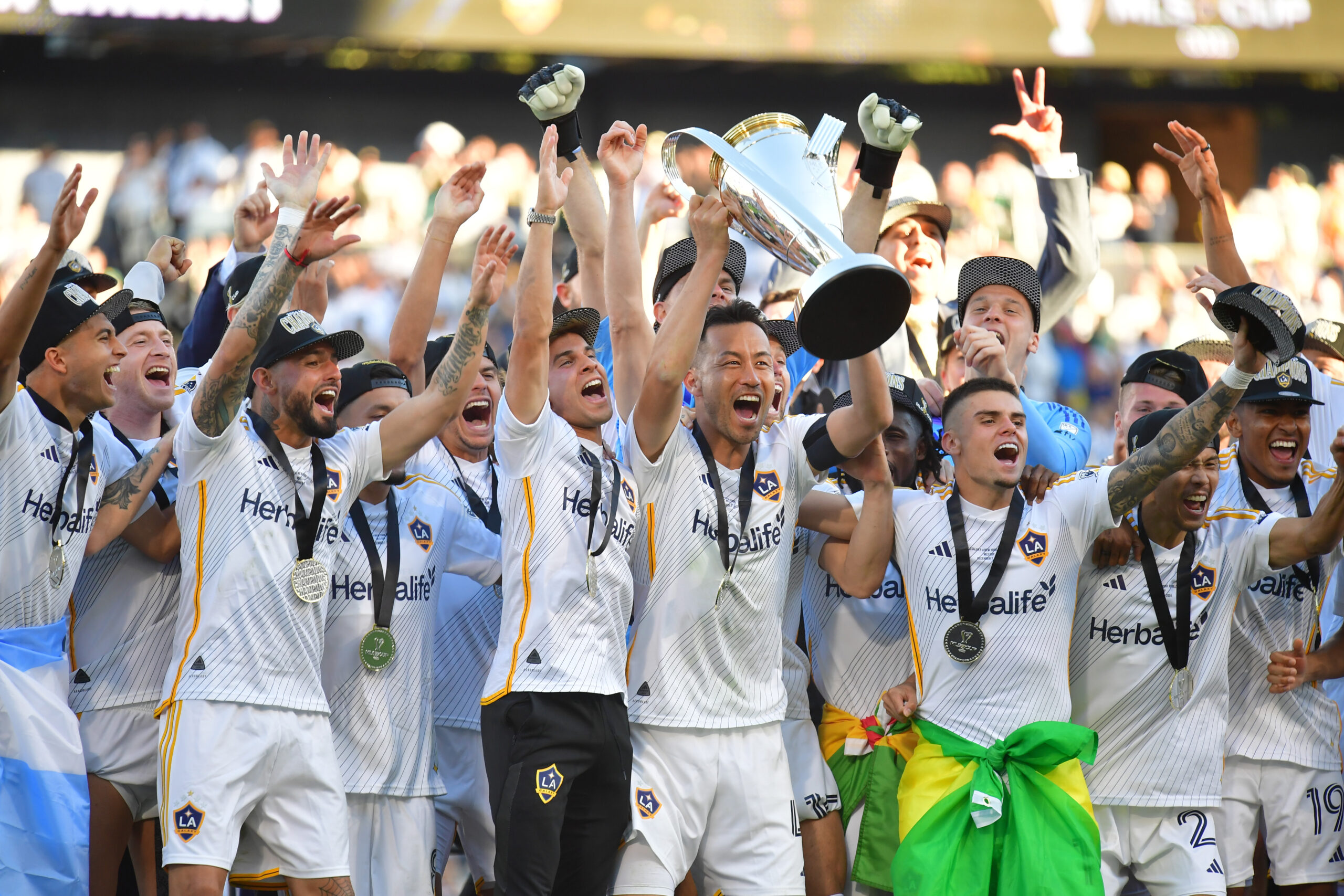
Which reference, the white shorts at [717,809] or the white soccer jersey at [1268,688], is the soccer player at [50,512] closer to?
the white shorts at [717,809]

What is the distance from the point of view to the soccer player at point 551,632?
439 centimetres

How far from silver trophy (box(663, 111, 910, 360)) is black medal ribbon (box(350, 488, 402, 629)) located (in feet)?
5.49

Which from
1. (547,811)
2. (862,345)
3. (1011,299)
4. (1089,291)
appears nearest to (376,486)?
(547,811)

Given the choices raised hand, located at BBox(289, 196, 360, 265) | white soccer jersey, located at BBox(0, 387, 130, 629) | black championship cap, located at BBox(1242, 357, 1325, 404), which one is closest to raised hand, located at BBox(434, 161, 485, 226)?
raised hand, located at BBox(289, 196, 360, 265)

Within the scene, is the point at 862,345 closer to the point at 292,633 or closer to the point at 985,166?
the point at 292,633

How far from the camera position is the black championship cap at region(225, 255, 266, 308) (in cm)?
553

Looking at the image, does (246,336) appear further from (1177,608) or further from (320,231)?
(1177,608)

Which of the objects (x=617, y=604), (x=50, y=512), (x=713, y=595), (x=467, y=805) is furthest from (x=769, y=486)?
(x=50, y=512)

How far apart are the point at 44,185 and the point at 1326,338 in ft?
39.8

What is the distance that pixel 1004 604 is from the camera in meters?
4.98

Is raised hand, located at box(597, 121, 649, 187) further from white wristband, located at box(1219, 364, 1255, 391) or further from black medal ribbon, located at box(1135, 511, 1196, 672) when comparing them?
black medal ribbon, located at box(1135, 511, 1196, 672)

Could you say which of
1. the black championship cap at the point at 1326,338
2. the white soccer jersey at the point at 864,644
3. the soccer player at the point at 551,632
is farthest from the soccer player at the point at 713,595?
the black championship cap at the point at 1326,338

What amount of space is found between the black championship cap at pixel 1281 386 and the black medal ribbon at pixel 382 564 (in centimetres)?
328

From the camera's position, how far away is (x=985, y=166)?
52.2 ft
